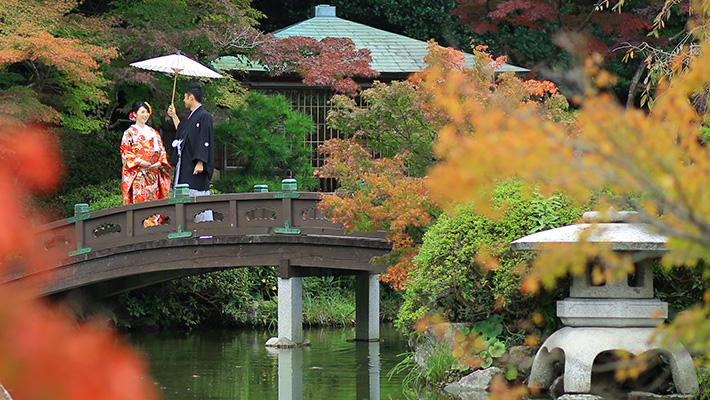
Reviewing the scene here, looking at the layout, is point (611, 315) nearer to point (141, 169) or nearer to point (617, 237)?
point (617, 237)

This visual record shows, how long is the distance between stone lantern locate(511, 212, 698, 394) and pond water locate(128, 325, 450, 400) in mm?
1202

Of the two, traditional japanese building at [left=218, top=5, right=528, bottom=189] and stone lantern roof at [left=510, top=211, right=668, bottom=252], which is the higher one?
traditional japanese building at [left=218, top=5, right=528, bottom=189]

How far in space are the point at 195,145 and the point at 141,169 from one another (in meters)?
0.82

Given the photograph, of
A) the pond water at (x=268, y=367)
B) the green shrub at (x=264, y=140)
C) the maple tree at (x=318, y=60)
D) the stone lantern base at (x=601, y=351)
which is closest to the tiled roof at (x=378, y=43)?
the maple tree at (x=318, y=60)

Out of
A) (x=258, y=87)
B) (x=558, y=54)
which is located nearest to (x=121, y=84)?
(x=258, y=87)

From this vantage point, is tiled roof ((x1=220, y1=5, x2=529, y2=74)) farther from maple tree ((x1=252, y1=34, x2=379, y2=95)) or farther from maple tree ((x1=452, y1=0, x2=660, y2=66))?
maple tree ((x1=452, y1=0, x2=660, y2=66))

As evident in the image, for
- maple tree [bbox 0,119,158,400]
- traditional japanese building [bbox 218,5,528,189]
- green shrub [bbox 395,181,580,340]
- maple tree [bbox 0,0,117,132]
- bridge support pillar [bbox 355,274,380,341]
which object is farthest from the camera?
traditional japanese building [bbox 218,5,528,189]

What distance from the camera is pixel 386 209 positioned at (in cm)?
865

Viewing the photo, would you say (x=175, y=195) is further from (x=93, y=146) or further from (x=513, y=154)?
(x=513, y=154)

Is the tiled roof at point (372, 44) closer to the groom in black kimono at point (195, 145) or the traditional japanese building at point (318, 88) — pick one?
the traditional japanese building at point (318, 88)

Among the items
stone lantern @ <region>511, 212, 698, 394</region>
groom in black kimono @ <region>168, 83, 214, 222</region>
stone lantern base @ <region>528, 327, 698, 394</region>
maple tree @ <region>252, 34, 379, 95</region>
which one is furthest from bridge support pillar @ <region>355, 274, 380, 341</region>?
stone lantern base @ <region>528, 327, 698, 394</region>

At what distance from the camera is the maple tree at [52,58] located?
11.2m

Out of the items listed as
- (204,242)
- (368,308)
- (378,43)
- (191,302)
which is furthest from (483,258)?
(378,43)

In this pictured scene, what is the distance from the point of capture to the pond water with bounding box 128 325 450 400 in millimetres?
7973
